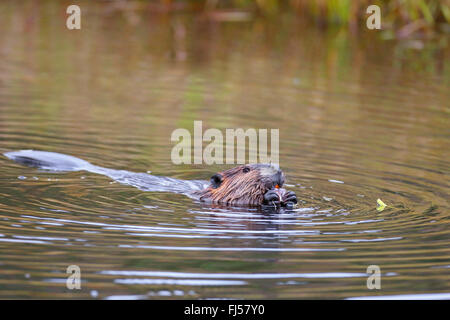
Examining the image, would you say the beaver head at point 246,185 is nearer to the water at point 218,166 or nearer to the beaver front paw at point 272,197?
the beaver front paw at point 272,197

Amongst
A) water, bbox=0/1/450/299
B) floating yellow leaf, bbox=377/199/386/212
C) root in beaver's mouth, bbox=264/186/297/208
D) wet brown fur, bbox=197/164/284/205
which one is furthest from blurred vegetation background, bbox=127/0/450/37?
root in beaver's mouth, bbox=264/186/297/208

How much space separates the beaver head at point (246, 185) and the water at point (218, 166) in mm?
239

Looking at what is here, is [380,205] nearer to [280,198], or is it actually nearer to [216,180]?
[280,198]

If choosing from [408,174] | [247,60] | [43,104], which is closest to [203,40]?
[247,60]

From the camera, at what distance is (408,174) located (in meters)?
8.12

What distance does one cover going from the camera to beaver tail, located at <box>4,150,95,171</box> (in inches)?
308

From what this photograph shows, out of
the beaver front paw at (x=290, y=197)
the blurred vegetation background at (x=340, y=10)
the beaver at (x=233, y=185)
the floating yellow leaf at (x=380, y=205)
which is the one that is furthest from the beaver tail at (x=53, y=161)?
the blurred vegetation background at (x=340, y=10)

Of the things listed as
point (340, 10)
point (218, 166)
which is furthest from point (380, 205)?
point (340, 10)

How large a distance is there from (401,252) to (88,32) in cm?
1207

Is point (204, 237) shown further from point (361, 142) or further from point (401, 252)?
point (361, 142)

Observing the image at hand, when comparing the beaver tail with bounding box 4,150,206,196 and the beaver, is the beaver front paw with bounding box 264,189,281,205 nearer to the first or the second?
the beaver

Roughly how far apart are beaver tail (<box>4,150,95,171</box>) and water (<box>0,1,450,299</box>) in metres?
0.11

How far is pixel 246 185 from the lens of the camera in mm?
7027

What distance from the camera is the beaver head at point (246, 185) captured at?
6.98m
